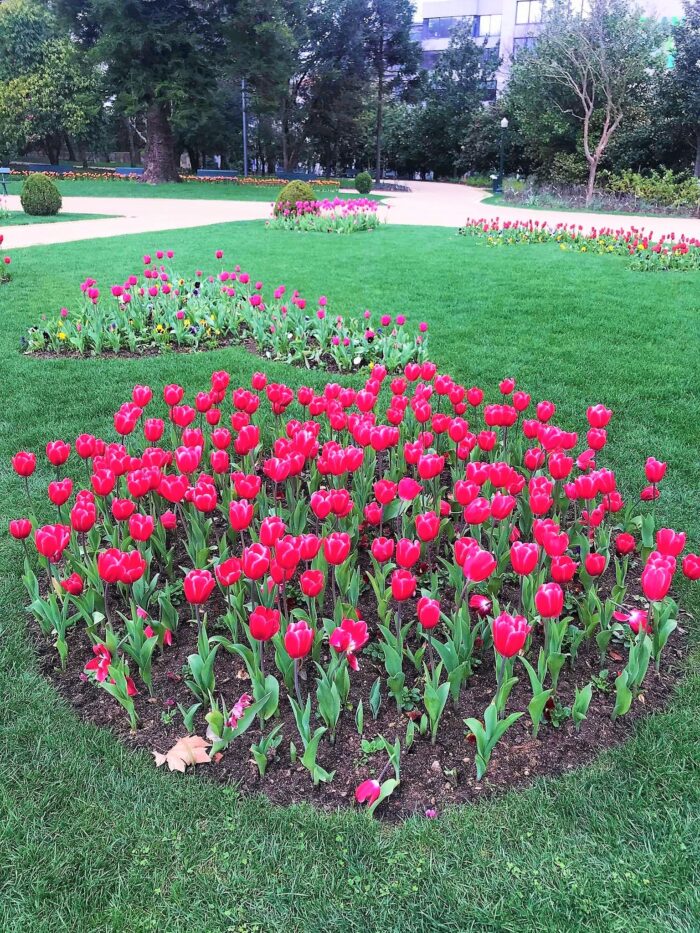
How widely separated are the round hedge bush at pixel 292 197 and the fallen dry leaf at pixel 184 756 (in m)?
16.6

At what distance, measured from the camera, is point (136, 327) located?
6520 mm

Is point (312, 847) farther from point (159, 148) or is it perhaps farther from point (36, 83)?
point (36, 83)

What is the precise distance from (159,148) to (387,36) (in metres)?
15.6

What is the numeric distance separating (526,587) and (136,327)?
4.96 m

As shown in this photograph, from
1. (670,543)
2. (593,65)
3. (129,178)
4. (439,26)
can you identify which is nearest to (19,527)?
(670,543)

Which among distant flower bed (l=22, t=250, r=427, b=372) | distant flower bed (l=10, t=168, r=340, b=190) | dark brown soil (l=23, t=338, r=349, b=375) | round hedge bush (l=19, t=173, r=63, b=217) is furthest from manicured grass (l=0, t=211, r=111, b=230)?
distant flower bed (l=10, t=168, r=340, b=190)

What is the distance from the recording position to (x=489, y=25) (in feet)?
187

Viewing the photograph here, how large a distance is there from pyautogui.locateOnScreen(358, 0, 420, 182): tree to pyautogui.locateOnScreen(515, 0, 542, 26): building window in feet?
58.8

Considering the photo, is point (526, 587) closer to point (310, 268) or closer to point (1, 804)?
point (1, 804)

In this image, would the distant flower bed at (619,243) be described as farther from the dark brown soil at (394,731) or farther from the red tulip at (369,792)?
the red tulip at (369,792)

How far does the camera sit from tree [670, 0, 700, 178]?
26438 millimetres

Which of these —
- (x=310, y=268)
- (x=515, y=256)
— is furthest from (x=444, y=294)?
(x=515, y=256)

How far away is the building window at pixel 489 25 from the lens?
5662cm

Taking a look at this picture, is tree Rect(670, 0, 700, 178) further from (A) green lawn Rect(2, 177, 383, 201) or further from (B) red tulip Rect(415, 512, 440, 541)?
(B) red tulip Rect(415, 512, 440, 541)
